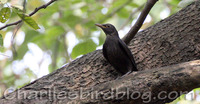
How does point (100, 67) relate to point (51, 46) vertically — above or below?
below

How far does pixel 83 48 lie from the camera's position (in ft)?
14.0

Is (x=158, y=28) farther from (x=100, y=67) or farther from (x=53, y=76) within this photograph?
(x=53, y=76)

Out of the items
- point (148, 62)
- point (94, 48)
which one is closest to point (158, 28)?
point (148, 62)

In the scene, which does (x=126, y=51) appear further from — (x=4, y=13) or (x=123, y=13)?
(x=123, y=13)

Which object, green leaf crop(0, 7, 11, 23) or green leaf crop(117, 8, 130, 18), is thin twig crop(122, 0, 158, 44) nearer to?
green leaf crop(0, 7, 11, 23)

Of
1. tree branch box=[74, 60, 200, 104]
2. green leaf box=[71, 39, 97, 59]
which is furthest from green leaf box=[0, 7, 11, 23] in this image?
green leaf box=[71, 39, 97, 59]

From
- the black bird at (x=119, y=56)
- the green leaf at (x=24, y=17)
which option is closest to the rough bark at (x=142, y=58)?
the black bird at (x=119, y=56)

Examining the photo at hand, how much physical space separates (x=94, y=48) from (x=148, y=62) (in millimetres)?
878

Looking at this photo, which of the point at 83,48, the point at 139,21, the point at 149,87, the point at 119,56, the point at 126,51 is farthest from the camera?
the point at 83,48

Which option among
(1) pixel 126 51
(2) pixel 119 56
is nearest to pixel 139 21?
(1) pixel 126 51

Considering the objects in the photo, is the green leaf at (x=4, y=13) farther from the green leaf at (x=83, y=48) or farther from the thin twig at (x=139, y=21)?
the thin twig at (x=139, y=21)

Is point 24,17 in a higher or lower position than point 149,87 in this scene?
higher

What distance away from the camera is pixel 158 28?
4.02 m

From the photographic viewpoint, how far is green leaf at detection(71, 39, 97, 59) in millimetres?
4223
